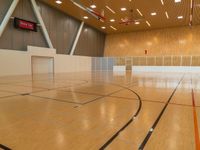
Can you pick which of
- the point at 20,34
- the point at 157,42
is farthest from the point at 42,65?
the point at 157,42

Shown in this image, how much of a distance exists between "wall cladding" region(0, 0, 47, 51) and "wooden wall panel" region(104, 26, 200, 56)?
12.9 metres

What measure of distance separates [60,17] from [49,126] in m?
14.5

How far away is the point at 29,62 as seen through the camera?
1138 cm

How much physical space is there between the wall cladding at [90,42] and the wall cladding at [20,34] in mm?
5730

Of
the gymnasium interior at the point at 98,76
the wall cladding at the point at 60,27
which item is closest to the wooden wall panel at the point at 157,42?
the gymnasium interior at the point at 98,76

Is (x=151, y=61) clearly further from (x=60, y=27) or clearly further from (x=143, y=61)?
(x=60, y=27)

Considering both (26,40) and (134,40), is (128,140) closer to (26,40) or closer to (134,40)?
(26,40)

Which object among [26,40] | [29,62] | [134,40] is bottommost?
[29,62]

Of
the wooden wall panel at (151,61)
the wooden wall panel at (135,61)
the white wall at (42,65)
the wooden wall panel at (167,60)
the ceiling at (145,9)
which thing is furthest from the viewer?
the wooden wall panel at (135,61)

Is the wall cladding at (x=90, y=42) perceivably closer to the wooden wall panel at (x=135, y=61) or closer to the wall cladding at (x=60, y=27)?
the wall cladding at (x=60, y=27)

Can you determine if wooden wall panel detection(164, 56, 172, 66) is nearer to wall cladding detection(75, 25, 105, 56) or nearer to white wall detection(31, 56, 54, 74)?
wall cladding detection(75, 25, 105, 56)

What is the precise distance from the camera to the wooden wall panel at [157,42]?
62.5 feet

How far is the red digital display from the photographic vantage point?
34.9 feet

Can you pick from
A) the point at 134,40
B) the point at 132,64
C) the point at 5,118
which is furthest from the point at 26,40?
the point at 134,40
